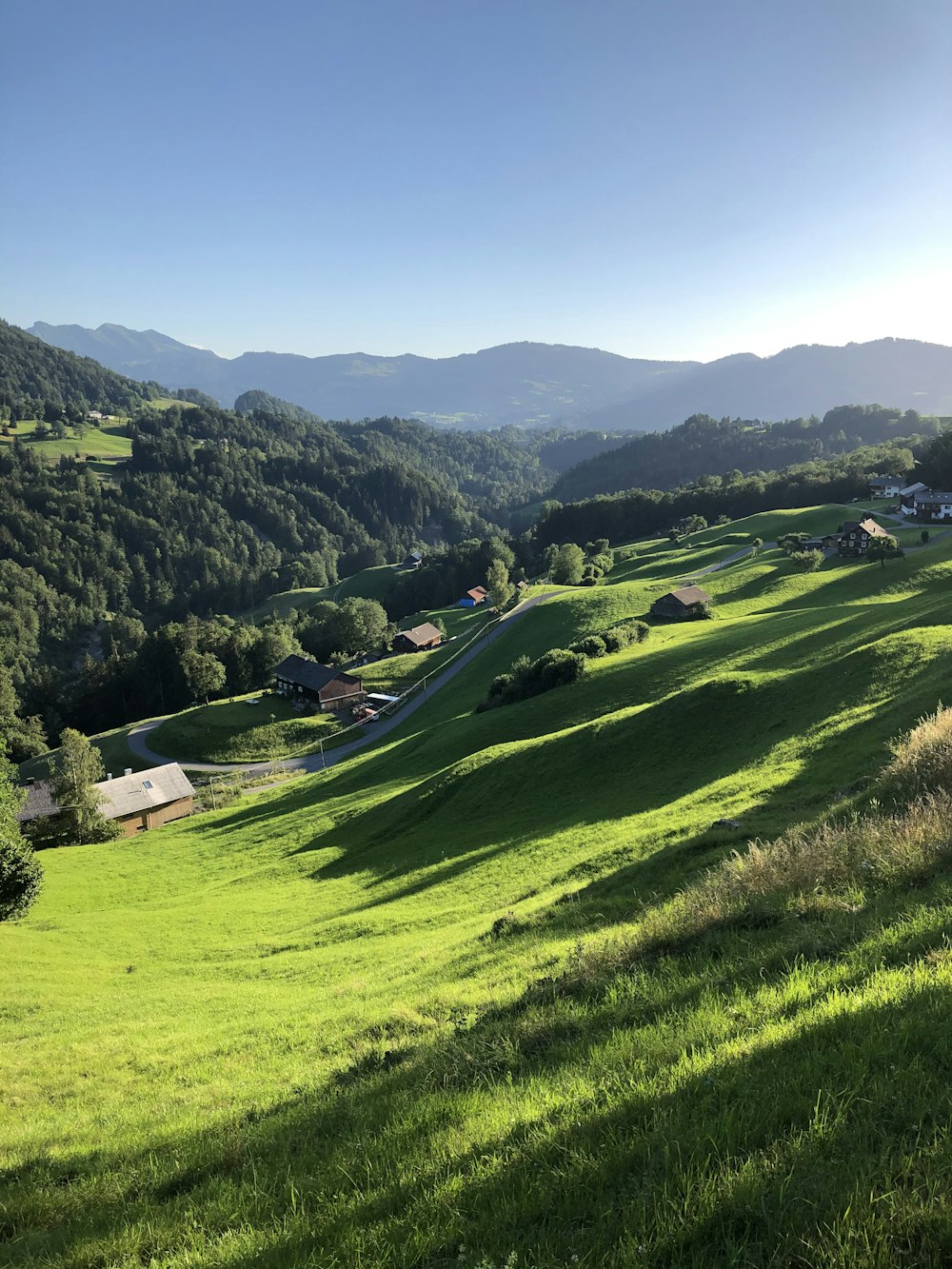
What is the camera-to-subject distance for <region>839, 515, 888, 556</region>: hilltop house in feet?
293

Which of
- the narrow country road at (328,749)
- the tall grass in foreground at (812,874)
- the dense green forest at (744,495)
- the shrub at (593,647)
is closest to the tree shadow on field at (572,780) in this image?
the tall grass in foreground at (812,874)

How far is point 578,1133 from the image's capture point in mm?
5926

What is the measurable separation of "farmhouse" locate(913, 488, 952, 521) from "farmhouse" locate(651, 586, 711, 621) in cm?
5436

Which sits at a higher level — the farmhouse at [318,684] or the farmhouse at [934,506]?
the farmhouse at [934,506]

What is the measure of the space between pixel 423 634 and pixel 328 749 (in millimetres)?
50374

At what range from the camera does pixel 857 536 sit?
9100 centimetres

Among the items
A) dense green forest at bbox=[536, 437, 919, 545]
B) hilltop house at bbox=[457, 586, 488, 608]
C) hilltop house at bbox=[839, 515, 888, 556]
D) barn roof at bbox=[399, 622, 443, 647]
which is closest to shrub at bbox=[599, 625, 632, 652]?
hilltop house at bbox=[839, 515, 888, 556]

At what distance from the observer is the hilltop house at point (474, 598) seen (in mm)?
161500

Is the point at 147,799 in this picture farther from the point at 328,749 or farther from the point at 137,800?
the point at 328,749

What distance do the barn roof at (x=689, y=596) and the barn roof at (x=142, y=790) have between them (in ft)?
206

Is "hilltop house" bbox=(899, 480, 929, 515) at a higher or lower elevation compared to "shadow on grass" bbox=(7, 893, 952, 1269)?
higher

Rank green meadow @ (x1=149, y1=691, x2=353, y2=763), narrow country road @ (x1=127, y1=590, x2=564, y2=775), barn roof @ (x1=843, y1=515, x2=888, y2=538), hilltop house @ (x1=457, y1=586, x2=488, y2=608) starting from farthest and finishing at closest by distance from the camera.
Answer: hilltop house @ (x1=457, y1=586, x2=488, y2=608)
barn roof @ (x1=843, y1=515, x2=888, y2=538)
green meadow @ (x1=149, y1=691, x2=353, y2=763)
narrow country road @ (x1=127, y1=590, x2=564, y2=775)

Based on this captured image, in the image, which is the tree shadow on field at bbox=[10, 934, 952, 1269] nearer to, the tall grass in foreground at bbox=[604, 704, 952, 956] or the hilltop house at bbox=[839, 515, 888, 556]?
the tall grass in foreground at bbox=[604, 704, 952, 956]

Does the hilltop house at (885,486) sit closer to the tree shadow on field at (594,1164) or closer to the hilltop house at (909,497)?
the hilltop house at (909,497)
